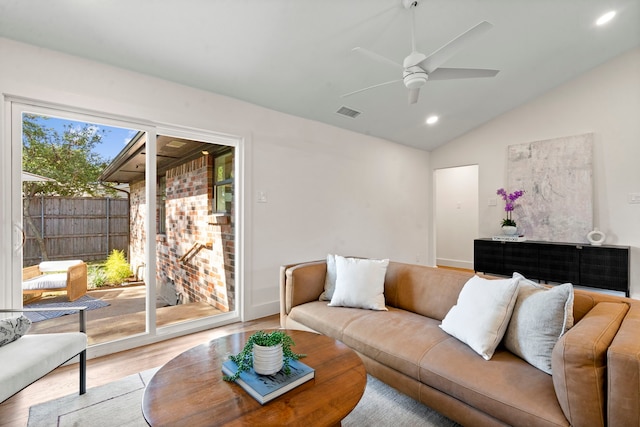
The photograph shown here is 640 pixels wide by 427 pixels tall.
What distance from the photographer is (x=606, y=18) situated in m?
3.08

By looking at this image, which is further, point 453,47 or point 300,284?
point 300,284

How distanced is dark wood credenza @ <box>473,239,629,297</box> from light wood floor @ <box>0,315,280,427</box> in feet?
12.6

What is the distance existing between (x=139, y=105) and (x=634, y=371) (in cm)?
347

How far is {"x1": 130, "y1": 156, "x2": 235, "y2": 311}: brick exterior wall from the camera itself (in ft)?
11.1

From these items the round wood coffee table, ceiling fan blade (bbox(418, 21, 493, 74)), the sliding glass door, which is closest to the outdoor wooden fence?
the sliding glass door

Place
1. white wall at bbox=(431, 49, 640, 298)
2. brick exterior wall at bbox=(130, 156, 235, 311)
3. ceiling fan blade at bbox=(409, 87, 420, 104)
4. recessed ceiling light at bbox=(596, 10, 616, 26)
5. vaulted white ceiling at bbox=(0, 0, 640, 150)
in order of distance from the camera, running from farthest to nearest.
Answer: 1. white wall at bbox=(431, 49, 640, 298)
2. brick exterior wall at bbox=(130, 156, 235, 311)
3. recessed ceiling light at bbox=(596, 10, 616, 26)
4. ceiling fan blade at bbox=(409, 87, 420, 104)
5. vaulted white ceiling at bbox=(0, 0, 640, 150)

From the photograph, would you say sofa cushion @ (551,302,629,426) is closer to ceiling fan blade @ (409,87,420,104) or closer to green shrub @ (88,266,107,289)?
ceiling fan blade @ (409,87,420,104)

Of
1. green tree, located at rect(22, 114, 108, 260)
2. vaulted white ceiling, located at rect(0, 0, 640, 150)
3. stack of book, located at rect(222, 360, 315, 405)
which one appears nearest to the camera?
stack of book, located at rect(222, 360, 315, 405)

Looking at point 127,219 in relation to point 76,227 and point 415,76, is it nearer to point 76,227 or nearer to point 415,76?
point 76,227

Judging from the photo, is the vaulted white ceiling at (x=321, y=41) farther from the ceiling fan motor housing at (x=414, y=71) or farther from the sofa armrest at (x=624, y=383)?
the sofa armrest at (x=624, y=383)

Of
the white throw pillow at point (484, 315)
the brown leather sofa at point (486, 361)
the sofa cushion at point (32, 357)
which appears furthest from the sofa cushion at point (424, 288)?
the sofa cushion at point (32, 357)

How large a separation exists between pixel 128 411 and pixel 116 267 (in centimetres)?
136

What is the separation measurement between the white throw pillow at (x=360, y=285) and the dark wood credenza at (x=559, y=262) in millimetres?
2858

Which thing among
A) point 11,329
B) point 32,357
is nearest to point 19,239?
point 11,329
